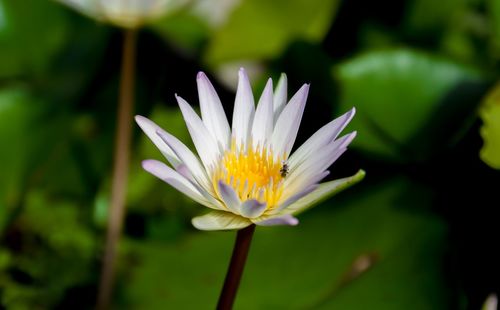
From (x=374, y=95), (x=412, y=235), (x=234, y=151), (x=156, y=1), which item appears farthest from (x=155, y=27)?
(x=234, y=151)

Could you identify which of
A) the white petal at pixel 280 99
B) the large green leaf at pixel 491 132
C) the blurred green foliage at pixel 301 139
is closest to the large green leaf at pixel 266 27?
the blurred green foliage at pixel 301 139

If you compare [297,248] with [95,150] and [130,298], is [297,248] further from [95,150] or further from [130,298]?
[95,150]

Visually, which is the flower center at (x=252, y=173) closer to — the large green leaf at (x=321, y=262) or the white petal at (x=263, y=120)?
the white petal at (x=263, y=120)

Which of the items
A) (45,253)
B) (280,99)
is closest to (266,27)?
(45,253)

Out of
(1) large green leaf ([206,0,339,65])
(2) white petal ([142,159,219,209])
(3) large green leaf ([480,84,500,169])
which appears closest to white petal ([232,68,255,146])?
(2) white petal ([142,159,219,209])

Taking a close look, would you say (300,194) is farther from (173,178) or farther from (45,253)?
(45,253)

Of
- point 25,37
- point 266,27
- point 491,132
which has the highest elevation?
point 25,37
